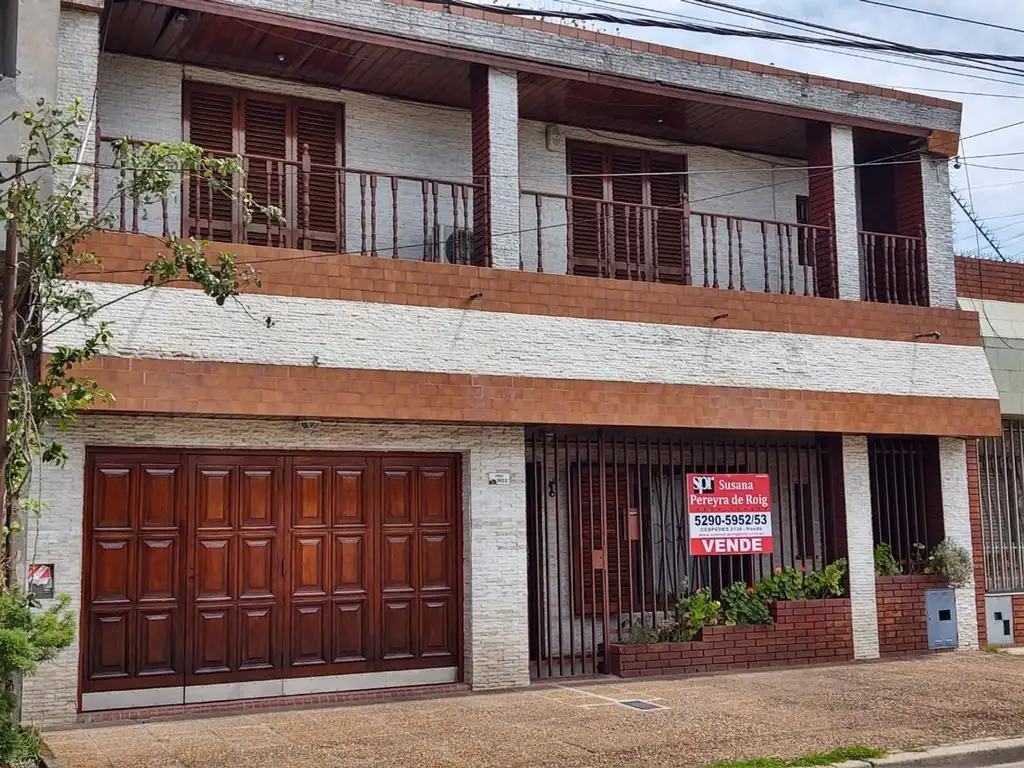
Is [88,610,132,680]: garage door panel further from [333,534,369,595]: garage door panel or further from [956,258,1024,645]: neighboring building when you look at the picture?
[956,258,1024,645]: neighboring building

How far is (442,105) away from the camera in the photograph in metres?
13.0

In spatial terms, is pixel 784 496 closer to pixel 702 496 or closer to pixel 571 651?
pixel 702 496

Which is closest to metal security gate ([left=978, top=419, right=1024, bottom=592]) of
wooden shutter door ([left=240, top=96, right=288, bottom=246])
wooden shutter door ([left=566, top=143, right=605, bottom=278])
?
wooden shutter door ([left=566, top=143, right=605, bottom=278])

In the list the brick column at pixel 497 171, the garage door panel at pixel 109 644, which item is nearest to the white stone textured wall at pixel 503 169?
the brick column at pixel 497 171

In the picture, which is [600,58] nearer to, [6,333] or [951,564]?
[951,564]

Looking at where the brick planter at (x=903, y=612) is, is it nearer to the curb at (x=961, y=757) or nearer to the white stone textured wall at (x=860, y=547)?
the white stone textured wall at (x=860, y=547)

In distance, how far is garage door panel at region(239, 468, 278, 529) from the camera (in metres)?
10.6

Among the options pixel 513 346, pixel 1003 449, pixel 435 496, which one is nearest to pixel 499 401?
pixel 513 346

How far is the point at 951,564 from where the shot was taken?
13406 mm

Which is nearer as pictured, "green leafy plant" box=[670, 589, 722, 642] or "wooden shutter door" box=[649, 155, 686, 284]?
"green leafy plant" box=[670, 589, 722, 642]

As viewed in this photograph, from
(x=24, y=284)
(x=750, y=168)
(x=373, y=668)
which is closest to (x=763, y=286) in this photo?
(x=750, y=168)

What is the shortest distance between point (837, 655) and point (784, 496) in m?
2.06

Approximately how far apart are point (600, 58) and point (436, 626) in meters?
6.37

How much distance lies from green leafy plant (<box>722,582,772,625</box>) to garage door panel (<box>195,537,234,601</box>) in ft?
18.0
